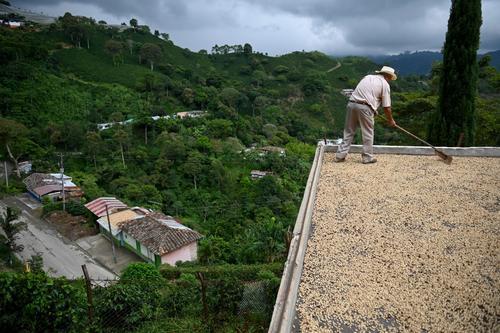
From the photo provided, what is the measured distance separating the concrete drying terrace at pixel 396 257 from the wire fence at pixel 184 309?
13.4ft

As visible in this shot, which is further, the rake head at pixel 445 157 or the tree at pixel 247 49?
the tree at pixel 247 49

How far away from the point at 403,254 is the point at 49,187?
2495 centimetres

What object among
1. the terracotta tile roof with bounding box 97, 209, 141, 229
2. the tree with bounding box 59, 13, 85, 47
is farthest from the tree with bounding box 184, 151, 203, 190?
the tree with bounding box 59, 13, 85, 47

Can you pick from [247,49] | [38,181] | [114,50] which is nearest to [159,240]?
[38,181]

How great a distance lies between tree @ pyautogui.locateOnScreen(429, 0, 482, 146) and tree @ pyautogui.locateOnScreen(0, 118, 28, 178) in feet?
87.5

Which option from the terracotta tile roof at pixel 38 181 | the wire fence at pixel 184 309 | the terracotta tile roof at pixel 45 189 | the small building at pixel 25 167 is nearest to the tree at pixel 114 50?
the small building at pixel 25 167

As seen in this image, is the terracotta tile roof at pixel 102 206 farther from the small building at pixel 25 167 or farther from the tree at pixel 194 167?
the small building at pixel 25 167

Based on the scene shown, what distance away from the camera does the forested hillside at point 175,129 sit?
1745cm

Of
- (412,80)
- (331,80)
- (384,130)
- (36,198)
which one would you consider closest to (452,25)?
(36,198)

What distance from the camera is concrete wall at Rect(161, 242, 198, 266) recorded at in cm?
1686

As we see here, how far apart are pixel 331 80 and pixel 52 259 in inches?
2311

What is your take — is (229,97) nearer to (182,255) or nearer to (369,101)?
(182,255)

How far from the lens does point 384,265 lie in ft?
10.3

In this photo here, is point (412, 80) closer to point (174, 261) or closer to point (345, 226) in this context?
point (174, 261)
